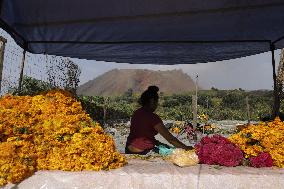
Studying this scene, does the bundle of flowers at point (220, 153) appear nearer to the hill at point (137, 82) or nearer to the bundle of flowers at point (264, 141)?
the bundle of flowers at point (264, 141)

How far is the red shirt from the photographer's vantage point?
5.41 m

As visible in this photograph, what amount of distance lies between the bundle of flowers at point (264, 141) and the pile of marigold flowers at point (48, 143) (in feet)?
4.59

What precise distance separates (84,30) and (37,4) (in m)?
1.16

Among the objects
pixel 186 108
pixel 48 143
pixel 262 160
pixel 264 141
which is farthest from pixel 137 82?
pixel 48 143

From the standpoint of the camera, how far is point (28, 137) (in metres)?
3.75

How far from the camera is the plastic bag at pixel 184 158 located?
13.0 ft

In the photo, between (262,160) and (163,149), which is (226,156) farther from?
(163,149)

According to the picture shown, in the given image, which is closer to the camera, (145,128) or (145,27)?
(145,128)

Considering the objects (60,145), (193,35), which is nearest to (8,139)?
(60,145)

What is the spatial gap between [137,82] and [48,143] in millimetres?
101702

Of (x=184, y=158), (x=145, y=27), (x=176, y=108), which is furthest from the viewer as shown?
(x=176, y=108)

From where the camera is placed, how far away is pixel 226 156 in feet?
13.2

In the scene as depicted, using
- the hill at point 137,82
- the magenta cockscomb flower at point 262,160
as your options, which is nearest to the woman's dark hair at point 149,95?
the magenta cockscomb flower at point 262,160

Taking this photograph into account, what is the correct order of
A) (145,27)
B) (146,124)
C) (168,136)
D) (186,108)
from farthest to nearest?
(186,108) < (145,27) < (146,124) < (168,136)
